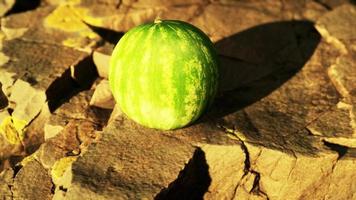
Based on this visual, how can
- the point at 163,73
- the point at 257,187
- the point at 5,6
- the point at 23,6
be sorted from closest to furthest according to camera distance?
the point at 163,73, the point at 257,187, the point at 5,6, the point at 23,6

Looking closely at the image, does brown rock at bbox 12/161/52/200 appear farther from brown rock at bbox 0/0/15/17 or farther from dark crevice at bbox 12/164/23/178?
brown rock at bbox 0/0/15/17

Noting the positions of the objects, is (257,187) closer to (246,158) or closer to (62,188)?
(246,158)

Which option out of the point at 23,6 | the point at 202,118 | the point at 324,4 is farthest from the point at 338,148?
the point at 23,6

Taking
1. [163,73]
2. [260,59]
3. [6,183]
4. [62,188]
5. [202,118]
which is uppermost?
[163,73]

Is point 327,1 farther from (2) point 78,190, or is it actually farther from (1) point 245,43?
(2) point 78,190

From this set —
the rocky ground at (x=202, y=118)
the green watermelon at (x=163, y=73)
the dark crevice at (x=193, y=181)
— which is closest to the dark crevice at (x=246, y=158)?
the rocky ground at (x=202, y=118)

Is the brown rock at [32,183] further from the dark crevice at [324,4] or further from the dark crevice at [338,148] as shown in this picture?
the dark crevice at [324,4]

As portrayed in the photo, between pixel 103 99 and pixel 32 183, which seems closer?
pixel 32 183
